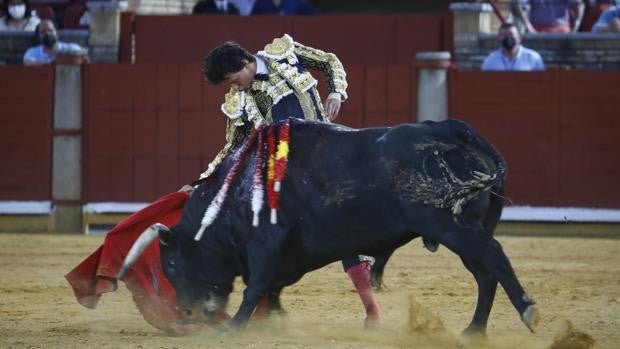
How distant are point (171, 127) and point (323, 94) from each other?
4.05 ft

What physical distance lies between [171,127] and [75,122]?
2.36 ft

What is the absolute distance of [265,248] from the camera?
5.39 m

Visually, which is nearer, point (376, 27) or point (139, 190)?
point (139, 190)

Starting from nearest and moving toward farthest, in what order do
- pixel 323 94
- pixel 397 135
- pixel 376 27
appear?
pixel 397 135, pixel 323 94, pixel 376 27

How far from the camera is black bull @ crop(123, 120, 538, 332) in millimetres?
5039

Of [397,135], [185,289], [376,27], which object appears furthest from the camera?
[376,27]

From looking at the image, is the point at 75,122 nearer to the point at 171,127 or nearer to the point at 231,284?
the point at 171,127

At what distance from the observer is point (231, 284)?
5.75 meters

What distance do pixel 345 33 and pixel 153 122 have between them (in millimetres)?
1915

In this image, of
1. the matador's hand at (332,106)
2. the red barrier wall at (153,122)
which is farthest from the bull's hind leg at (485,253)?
the red barrier wall at (153,122)

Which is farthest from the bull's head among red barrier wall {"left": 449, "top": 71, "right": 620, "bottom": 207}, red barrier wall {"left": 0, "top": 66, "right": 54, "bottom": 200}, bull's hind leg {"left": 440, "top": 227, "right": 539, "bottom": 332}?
red barrier wall {"left": 0, "top": 66, "right": 54, "bottom": 200}

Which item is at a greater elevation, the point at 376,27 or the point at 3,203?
the point at 376,27

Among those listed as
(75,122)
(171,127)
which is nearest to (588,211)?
(171,127)

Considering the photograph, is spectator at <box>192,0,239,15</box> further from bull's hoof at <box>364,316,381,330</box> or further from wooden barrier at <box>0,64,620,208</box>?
bull's hoof at <box>364,316,381,330</box>
